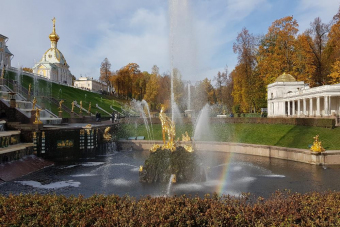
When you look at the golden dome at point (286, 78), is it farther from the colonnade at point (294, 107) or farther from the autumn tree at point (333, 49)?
the autumn tree at point (333, 49)

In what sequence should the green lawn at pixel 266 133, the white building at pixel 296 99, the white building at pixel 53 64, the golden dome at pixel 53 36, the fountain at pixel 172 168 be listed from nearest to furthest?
the fountain at pixel 172 168, the green lawn at pixel 266 133, the white building at pixel 296 99, the white building at pixel 53 64, the golden dome at pixel 53 36

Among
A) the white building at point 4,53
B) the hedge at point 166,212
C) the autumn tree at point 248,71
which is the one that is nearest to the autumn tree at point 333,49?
the autumn tree at point 248,71

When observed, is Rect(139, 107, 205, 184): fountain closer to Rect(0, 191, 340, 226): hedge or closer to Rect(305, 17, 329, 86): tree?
Rect(0, 191, 340, 226): hedge

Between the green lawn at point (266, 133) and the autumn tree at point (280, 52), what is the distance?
20897 millimetres

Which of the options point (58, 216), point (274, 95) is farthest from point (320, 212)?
point (274, 95)

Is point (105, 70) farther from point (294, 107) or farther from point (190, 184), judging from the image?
point (190, 184)

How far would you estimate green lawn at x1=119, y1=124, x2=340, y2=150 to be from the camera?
2462cm

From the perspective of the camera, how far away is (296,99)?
46438 millimetres

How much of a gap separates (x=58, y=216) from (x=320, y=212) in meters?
5.81

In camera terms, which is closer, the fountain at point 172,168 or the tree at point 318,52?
the fountain at point 172,168

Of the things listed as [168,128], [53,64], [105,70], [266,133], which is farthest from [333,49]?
[53,64]

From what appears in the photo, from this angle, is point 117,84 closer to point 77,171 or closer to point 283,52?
point 283,52

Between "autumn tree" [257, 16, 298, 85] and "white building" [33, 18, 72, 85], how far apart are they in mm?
69075

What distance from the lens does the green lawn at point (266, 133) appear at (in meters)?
24.6
